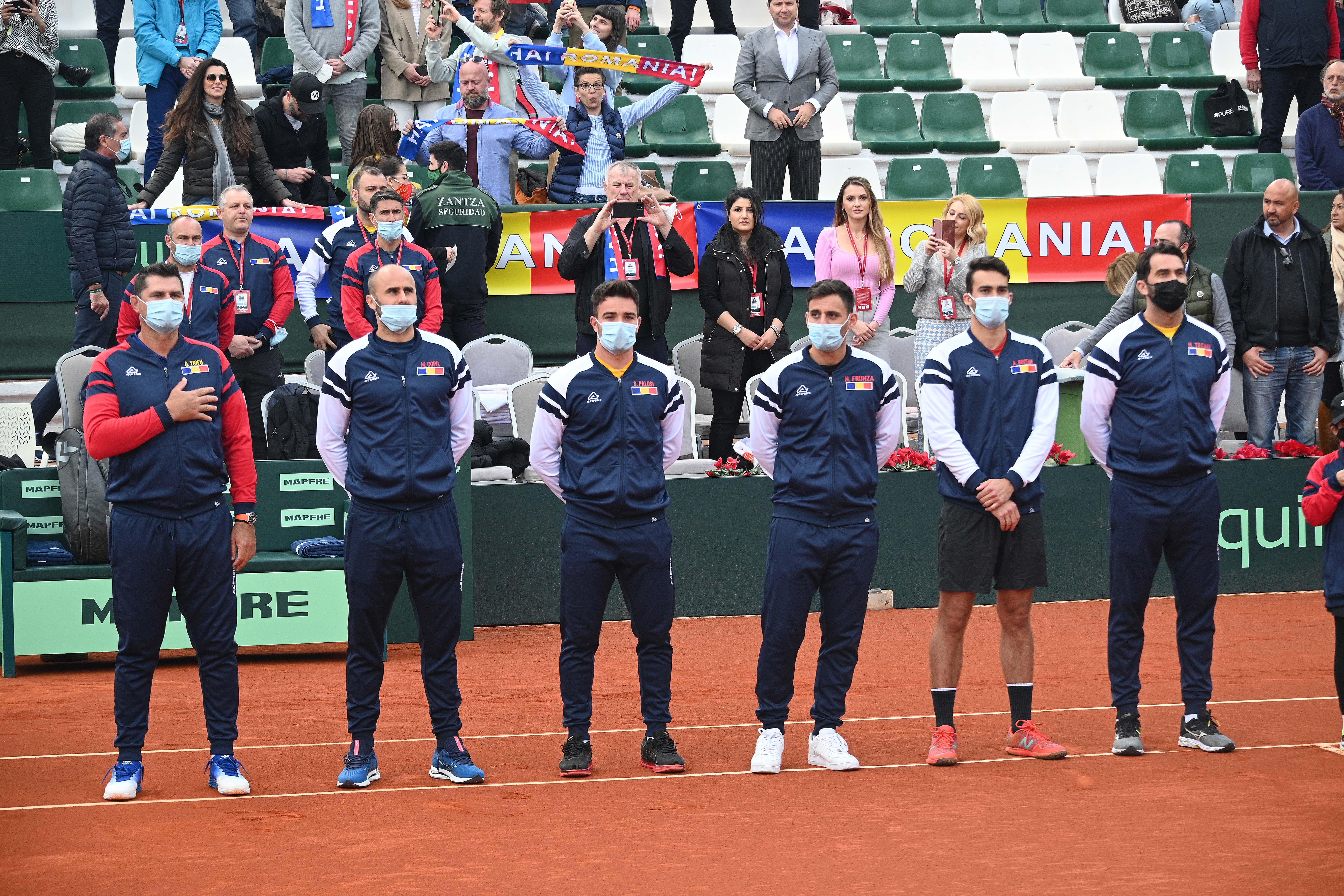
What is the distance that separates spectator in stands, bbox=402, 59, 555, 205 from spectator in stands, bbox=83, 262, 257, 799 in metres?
5.91

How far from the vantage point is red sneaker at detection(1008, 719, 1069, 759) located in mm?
6285

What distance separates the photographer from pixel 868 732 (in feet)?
22.6

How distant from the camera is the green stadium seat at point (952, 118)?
49.7 feet

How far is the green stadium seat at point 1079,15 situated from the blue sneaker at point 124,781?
14.4 meters

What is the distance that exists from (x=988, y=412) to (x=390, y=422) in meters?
2.46

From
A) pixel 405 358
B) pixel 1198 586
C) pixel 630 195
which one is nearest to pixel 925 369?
pixel 1198 586

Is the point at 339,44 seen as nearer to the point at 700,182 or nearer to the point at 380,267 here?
the point at 700,182

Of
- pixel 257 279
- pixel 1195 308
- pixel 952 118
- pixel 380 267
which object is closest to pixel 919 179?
pixel 952 118

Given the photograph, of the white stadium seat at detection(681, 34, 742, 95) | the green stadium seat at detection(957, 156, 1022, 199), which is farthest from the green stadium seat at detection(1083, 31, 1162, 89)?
the white stadium seat at detection(681, 34, 742, 95)

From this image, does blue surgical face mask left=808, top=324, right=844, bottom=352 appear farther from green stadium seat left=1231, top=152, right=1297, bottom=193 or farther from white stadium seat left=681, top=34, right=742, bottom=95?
white stadium seat left=681, top=34, right=742, bottom=95

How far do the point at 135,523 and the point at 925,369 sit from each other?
3.23 meters

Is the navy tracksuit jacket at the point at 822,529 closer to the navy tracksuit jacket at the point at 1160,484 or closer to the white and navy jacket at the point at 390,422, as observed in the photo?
the navy tracksuit jacket at the point at 1160,484

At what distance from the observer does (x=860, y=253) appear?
35.4 ft

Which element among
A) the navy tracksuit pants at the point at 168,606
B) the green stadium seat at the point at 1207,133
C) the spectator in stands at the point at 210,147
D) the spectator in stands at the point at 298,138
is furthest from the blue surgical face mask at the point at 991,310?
the green stadium seat at the point at 1207,133
